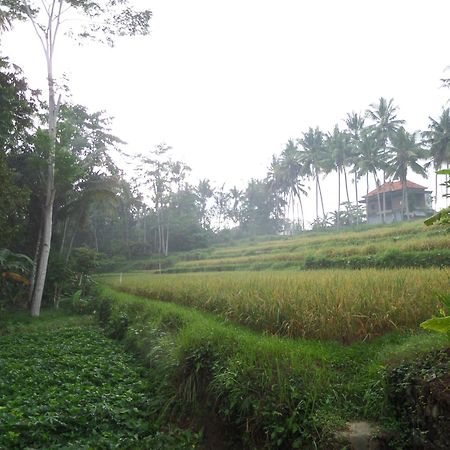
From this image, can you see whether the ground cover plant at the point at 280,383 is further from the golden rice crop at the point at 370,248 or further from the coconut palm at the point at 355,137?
the coconut palm at the point at 355,137

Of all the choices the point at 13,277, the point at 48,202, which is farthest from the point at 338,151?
the point at 13,277

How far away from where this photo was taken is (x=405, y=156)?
33312mm

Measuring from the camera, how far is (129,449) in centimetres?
429

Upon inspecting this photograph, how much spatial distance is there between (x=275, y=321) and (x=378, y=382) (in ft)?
8.18

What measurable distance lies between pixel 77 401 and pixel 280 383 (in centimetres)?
283

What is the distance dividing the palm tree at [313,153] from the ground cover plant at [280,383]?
1470 inches

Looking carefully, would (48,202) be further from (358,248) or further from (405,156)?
(405,156)

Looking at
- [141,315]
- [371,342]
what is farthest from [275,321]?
[141,315]

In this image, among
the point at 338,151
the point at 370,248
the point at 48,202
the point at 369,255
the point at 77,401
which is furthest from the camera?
the point at 338,151

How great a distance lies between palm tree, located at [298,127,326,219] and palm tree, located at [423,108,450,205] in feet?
33.5

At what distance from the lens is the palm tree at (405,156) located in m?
33.4

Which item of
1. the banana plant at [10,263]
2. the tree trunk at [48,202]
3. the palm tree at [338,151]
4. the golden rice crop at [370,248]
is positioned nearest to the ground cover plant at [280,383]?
the banana plant at [10,263]

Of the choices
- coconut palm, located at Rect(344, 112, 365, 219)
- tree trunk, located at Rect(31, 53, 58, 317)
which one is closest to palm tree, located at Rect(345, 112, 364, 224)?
coconut palm, located at Rect(344, 112, 365, 219)

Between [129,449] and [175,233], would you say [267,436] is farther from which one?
[175,233]
